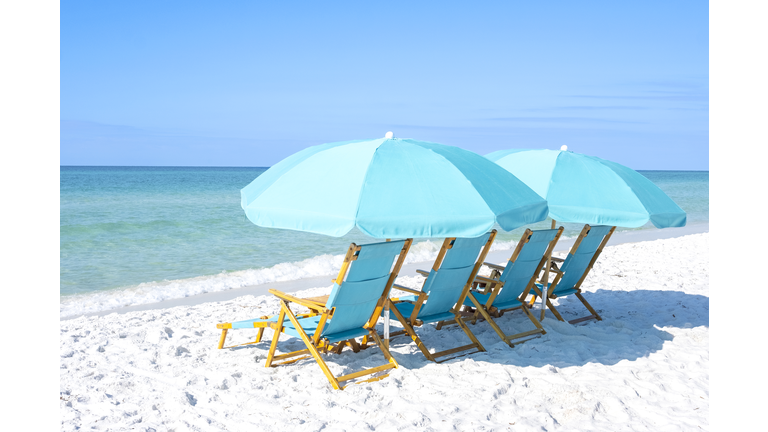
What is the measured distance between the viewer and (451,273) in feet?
14.5

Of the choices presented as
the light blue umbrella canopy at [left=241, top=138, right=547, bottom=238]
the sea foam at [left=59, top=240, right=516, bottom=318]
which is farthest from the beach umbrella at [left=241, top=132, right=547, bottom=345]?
the sea foam at [left=59, top=240, right=516, bottom=318]

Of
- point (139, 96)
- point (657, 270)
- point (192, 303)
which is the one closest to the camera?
point (192, 303)

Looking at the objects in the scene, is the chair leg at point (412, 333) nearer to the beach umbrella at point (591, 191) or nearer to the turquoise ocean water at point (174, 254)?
the beach umbrella at point (591, 191)

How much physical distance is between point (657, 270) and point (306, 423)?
735 cm

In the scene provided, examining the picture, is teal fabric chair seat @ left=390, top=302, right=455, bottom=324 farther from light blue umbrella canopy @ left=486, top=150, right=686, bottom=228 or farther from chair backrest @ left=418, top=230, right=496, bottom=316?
light blue umbrella canopy @ left=486, top=150, right=686, bottom=228

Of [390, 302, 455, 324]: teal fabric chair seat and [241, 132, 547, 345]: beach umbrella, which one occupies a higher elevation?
[241, 132, 547, 345]: beach umbrella

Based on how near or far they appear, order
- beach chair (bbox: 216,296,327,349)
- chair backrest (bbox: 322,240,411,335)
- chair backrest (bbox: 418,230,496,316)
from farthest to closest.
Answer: chair backrest (bbox: 418,230,496,316) → beach chair (bbox: 216,296,327,349) → chair backrest (bbox: 322,240,411,335)

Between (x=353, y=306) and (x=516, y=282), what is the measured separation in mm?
1880

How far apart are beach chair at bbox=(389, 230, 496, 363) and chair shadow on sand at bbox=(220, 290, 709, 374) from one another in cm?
27

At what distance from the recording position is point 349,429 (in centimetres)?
320

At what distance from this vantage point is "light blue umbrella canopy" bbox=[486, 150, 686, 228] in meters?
4.65

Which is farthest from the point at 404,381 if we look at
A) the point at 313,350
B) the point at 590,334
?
the point at 590,334
